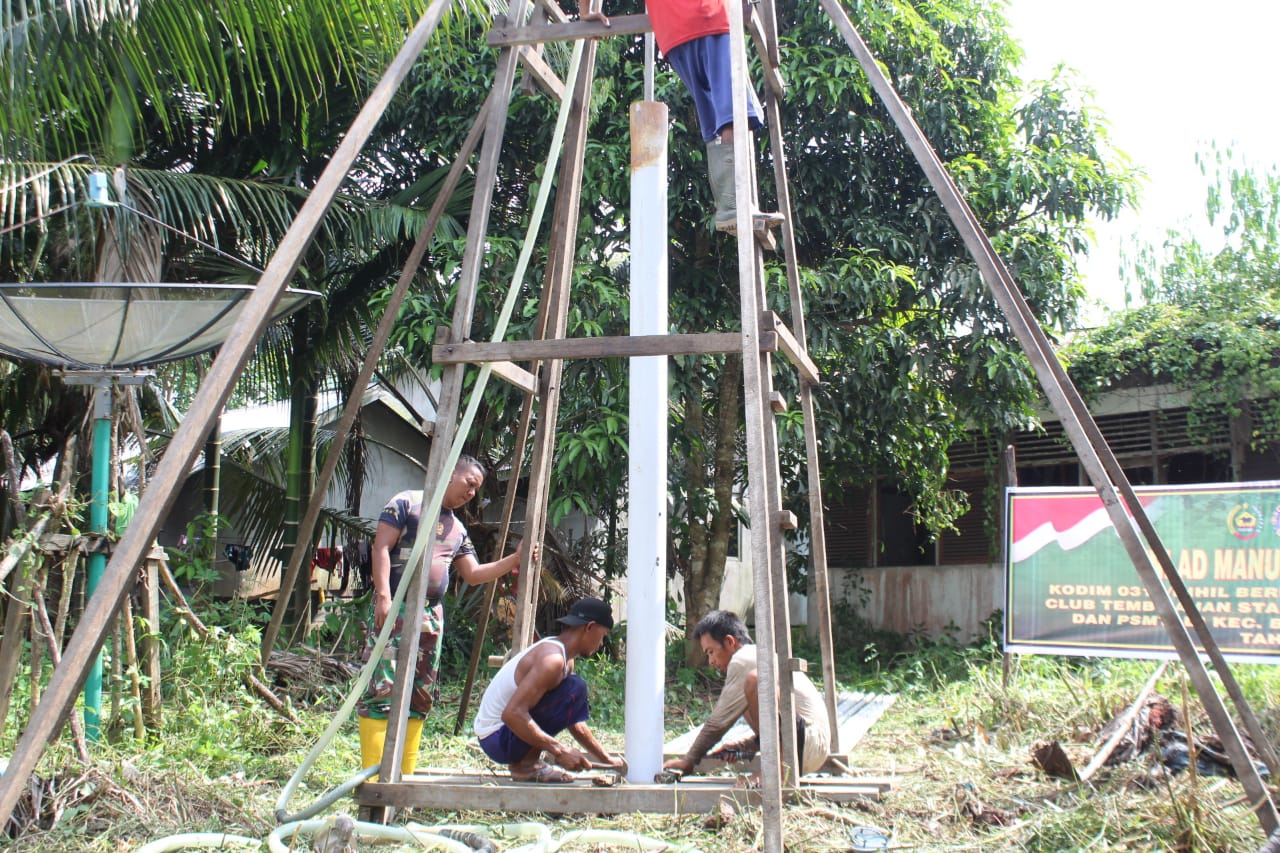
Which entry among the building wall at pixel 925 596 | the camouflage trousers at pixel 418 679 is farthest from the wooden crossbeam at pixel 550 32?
the building wall at pixel 925 596

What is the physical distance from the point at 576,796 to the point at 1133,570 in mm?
→ 4276

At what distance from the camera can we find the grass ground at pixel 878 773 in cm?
353

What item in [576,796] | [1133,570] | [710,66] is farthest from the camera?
[1133,570]

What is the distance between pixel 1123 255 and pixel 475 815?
1779 cm

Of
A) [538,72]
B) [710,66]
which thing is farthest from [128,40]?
[710,66]

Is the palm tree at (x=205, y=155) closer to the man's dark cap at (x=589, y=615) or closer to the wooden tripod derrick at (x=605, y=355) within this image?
the wooden tripod derrick at (x=605, y=355)

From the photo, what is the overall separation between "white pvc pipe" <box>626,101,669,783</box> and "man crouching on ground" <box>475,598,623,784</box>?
Result: 237 mm

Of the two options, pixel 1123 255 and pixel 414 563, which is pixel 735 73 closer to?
pixel 414 563

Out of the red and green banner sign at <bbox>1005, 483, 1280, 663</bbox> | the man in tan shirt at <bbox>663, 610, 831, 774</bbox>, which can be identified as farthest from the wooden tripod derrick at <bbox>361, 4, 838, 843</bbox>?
the red and green banner sign at <bbox>1005, 483, 1280, 663</bbox>

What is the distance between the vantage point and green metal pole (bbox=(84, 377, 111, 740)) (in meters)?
4.50

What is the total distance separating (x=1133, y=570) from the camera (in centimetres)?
652

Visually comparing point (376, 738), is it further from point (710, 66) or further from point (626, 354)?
point (710, 66)

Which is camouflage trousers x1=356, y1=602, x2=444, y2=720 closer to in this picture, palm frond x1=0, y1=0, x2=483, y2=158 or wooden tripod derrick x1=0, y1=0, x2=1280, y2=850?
wooden tripod derrick x1=0, y1=0, x2=1280, y2=850

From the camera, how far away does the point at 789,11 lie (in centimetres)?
813
